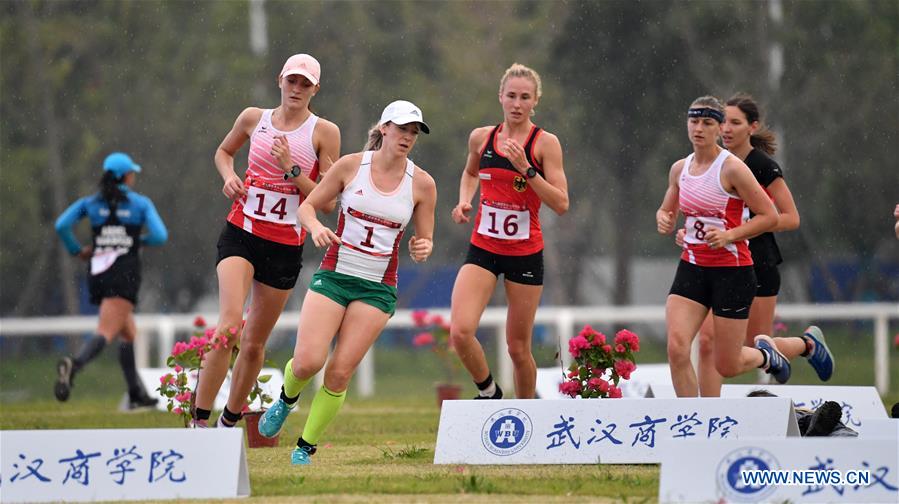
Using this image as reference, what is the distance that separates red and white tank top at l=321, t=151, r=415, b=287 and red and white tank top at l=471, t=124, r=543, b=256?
1388mm

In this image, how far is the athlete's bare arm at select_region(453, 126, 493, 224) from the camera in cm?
1054

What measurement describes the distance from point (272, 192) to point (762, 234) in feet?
11.9

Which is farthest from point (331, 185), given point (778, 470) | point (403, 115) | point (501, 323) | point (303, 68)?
point (501, 323)

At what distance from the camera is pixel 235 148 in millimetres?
10414

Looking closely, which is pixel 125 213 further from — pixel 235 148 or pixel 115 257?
pixel 235 148

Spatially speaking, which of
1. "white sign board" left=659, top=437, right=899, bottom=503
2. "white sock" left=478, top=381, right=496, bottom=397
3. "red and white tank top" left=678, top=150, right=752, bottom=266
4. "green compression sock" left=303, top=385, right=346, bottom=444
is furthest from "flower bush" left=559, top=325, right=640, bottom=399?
"white sign board" left=659, top=437, right=899, bottom=503

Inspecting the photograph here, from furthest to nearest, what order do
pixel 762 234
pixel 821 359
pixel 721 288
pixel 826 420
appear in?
pixel 821 359 → pixel 762 234 → pixel 721 288 → pixel 826 420

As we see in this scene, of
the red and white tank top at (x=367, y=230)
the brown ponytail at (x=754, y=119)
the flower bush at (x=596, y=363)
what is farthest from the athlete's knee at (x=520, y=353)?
the brown ponytail at (x=754, y=119)

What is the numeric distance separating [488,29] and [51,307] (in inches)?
391

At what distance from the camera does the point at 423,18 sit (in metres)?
30.9

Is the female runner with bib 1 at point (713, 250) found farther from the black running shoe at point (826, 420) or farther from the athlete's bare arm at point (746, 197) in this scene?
the black running shoe at point (826, 420)

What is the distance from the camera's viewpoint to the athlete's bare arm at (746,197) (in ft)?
32.9

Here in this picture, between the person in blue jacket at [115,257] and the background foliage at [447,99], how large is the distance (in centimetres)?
1272

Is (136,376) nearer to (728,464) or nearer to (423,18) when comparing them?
(728,464)
